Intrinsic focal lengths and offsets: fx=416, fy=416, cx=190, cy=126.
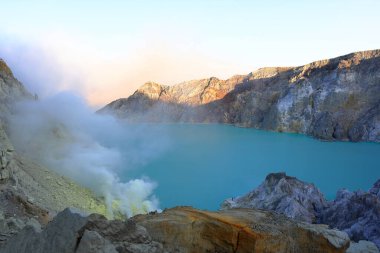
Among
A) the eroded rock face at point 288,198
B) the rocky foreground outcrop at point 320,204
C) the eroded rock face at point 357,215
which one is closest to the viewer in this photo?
the eroded rock face at point 357,215

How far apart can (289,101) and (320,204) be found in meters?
60.4

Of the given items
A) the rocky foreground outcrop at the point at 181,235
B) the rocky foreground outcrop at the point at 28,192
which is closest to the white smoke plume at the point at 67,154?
the rocky foreground outcrop at the point at 28,192

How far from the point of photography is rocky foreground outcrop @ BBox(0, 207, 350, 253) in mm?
5902

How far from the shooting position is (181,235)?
6.46 metres

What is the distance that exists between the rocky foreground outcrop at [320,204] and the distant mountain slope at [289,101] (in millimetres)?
44106

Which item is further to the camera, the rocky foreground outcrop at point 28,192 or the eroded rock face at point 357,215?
the eroded rock face at point 357,215

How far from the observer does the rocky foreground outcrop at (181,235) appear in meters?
5.90

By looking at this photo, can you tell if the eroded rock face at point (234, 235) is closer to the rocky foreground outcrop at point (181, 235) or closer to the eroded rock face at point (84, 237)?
the rocky foreground outcrop at point (181, 235)

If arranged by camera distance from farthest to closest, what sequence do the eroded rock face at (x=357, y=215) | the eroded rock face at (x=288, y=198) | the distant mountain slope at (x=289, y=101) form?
the distant mountain slope at (x=289, y=101), the eroded rock face at (x=288, y=198), the eroded rock face at (x=357, y=215)

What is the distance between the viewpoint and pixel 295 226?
684cm

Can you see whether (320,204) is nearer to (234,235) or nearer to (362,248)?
(362,248)

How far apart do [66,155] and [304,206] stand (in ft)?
38.8

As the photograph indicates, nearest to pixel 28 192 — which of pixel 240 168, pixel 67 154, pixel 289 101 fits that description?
pixel 67 154

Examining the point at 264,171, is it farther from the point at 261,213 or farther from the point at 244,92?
the point at 244,92
